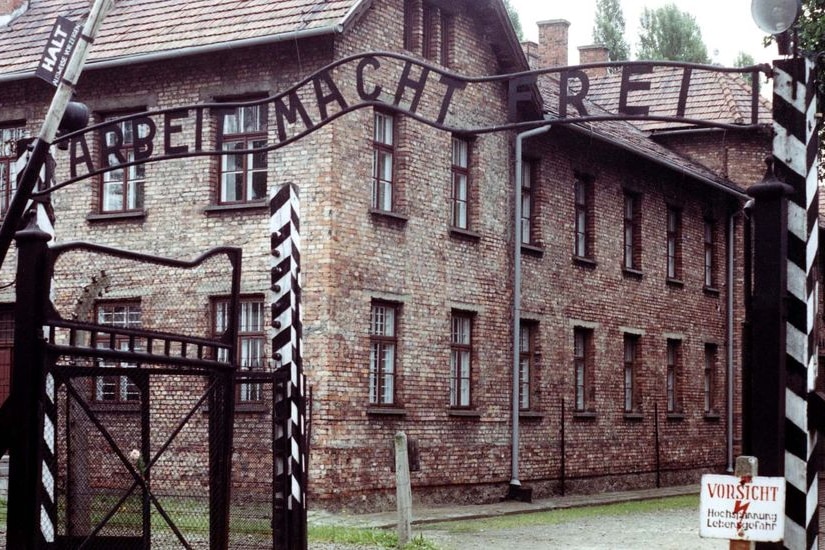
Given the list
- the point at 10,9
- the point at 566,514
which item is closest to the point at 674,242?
the point at 566,514

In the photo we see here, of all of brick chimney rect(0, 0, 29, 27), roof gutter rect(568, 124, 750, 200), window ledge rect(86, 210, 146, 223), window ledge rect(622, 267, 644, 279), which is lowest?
window ledge rect(622, 267, 644, 279)

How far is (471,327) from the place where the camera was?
24484mm

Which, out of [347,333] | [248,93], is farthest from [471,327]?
[248,93]

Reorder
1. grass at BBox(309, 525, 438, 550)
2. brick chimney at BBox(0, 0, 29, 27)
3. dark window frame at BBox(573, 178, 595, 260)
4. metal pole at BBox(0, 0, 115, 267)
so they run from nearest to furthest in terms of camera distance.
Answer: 1. metal pole at BBox(0, 0, 115, 267)
2. grass at BBox(309, 525, 438, 550)
3. brick chimney at BBox(0, 0, 29, 27)
4. dark window frame at BBox(573, 178, 595, 260)

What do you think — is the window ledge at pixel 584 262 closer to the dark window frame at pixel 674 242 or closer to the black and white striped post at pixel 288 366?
the dark window frame at pixel 674 242

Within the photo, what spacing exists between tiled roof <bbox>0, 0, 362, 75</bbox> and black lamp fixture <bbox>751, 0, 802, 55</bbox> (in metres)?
12.8

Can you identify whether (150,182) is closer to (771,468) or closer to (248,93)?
(248,93)

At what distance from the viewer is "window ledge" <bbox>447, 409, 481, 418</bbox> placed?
77.5ft

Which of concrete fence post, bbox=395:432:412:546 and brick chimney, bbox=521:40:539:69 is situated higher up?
brick chimney, bbox=521:40:539:69

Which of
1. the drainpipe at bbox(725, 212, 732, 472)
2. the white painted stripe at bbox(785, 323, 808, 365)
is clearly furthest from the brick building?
the white painted stripe at bbox(785, 323, 808, 365)

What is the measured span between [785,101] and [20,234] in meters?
4.26

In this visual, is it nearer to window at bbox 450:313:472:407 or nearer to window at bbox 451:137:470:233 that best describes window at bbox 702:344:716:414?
window at bbox 450:313:472:407

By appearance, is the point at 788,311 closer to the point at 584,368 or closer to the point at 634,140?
the point at 584,368

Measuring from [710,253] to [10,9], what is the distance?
684 inches
